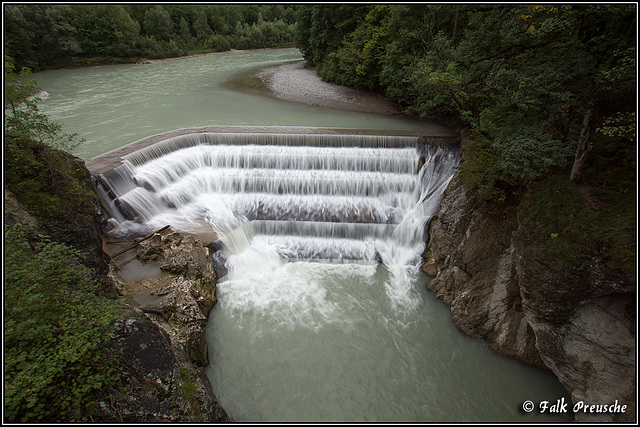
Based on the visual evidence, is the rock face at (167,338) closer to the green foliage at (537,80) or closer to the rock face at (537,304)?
the rock face at (537,304)

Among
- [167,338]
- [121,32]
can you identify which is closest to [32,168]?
[167,338]

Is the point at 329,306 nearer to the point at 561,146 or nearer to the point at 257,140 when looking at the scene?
the point at 561,146

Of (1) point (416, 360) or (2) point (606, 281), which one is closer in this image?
(2) point (606, 281)

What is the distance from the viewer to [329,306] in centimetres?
927

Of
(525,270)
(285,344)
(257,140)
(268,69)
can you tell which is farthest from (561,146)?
(268,69)

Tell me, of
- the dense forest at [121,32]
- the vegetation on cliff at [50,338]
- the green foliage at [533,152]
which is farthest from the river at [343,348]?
the dense forest at [121,32]

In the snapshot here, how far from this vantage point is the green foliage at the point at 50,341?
4.02 meters

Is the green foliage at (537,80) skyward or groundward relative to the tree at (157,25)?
groundward

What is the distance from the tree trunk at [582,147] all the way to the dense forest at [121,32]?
3070 cm

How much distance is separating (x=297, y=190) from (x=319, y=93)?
509 inches

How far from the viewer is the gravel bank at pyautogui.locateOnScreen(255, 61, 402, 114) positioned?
19769 millimetres

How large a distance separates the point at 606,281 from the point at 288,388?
21.9 ft

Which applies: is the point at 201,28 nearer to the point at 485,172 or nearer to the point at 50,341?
the point at 485,172

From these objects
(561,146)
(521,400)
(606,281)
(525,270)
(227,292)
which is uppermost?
(561,146)
